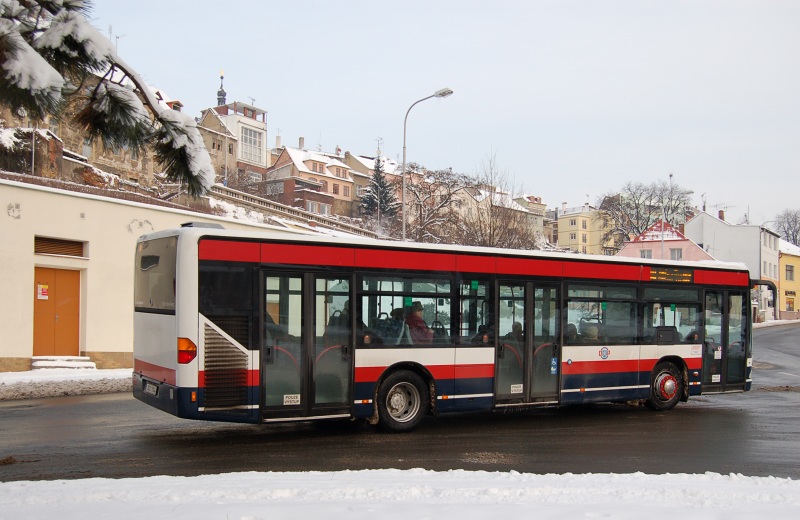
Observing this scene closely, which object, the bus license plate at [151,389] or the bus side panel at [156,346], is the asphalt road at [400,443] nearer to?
the bus license plate at [151,389]

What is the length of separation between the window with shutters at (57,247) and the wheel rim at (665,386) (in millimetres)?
14864

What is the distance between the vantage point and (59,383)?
16359 mm

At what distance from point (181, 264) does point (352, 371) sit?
9.81 ft

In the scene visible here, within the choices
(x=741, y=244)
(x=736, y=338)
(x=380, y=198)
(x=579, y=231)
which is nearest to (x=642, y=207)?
(x=741, y=244)

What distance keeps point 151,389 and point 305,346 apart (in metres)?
2.27

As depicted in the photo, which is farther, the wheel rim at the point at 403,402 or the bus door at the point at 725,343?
the bus door at the point at 725,343

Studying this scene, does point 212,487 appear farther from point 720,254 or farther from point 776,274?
point 776,274

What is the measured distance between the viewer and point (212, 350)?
1021 cm

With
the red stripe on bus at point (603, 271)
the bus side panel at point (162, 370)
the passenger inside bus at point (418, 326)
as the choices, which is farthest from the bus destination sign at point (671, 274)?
the bus side panel at point (162, 370)

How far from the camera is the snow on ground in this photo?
6156 mm

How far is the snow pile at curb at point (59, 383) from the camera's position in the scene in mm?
15797

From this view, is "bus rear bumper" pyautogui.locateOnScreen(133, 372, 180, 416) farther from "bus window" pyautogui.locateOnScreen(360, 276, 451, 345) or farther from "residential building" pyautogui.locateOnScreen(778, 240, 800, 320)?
"residential building" pyautogui.locateOnScreen(778, 240, 800, 320)

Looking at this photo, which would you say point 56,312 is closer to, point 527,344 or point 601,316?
point 527,344

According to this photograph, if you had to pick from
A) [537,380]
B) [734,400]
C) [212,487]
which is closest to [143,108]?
[212,487]
